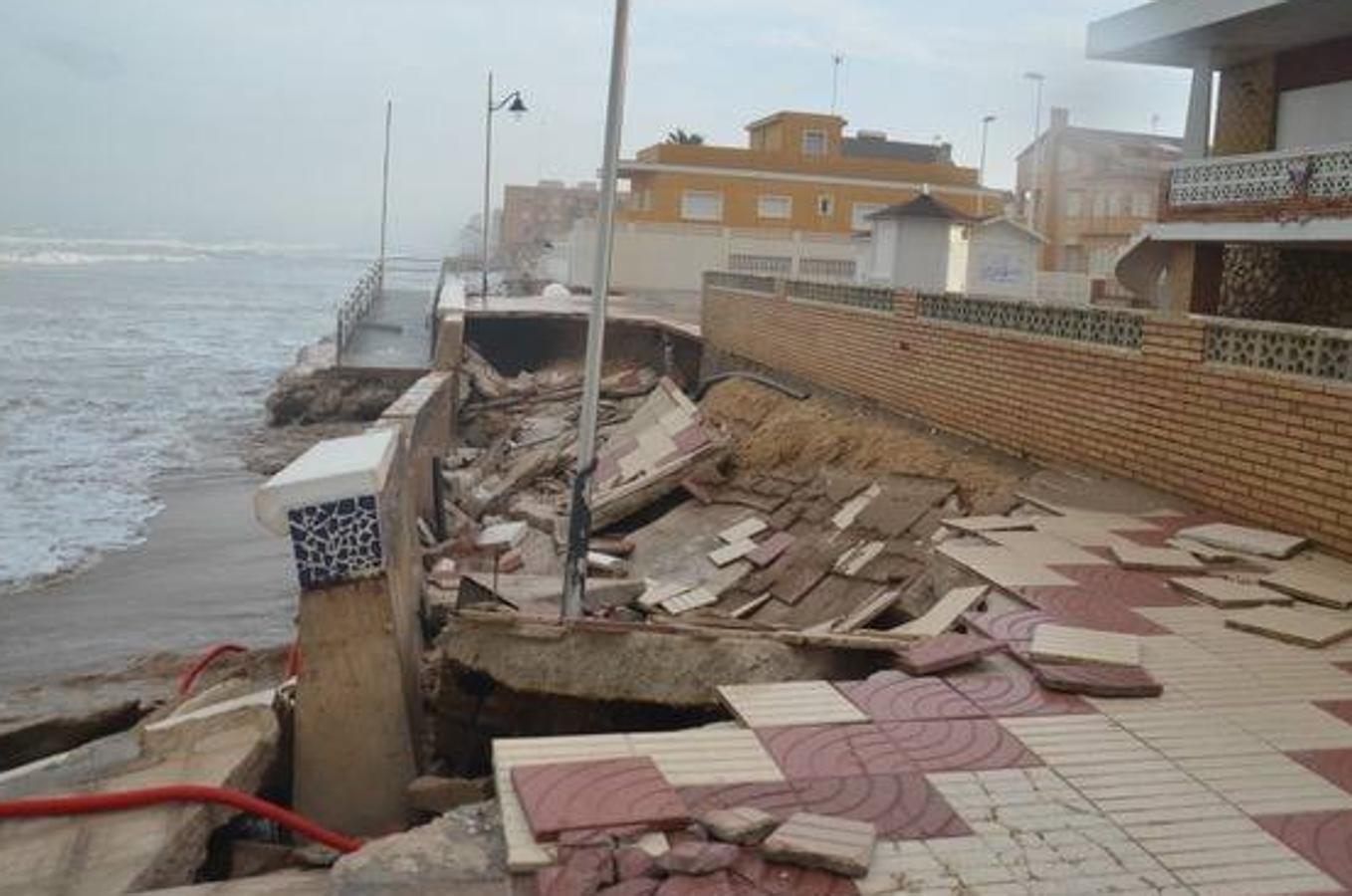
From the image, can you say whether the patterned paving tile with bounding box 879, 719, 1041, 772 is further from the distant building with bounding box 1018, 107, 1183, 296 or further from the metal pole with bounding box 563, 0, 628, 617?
the distant building with bounding box 1018, 107, 1183, 296

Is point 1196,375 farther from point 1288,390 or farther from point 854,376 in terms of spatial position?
point 854,376

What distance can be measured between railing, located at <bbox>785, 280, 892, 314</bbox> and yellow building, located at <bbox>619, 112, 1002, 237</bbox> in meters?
24.3

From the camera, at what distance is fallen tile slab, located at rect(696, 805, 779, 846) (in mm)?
3887

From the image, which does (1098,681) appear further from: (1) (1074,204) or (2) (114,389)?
(1) (1074,204)

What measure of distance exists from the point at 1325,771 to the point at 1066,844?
1.33m

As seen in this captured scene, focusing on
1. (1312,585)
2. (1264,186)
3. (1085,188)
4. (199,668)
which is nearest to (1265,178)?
(1264,186)

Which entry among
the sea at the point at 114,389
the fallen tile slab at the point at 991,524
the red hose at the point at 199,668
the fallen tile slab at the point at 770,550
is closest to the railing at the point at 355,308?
the sea at the point at 114,389

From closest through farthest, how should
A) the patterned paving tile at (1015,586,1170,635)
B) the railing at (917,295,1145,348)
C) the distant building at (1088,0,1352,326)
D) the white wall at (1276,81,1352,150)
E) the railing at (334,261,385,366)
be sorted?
the patterned paving tile at (1015,586,1170,635), the railing at (917,295,1145,348), the distant building at (1088,0,1352,326), the white wall at (1276,81,1352,150), the railing at (334,261,385,366)

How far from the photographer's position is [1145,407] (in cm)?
890

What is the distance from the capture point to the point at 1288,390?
24.6 ft

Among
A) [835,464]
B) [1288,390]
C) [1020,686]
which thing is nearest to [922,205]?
[835,464]

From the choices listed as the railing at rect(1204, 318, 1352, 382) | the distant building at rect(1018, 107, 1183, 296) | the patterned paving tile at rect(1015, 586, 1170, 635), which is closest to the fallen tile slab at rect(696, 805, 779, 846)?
the patterned paving tile at rect(1015, 586, 1170, 635)

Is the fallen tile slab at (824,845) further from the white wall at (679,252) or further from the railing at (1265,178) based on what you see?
the white wall at (679,252)

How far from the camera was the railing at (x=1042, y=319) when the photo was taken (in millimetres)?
9266
